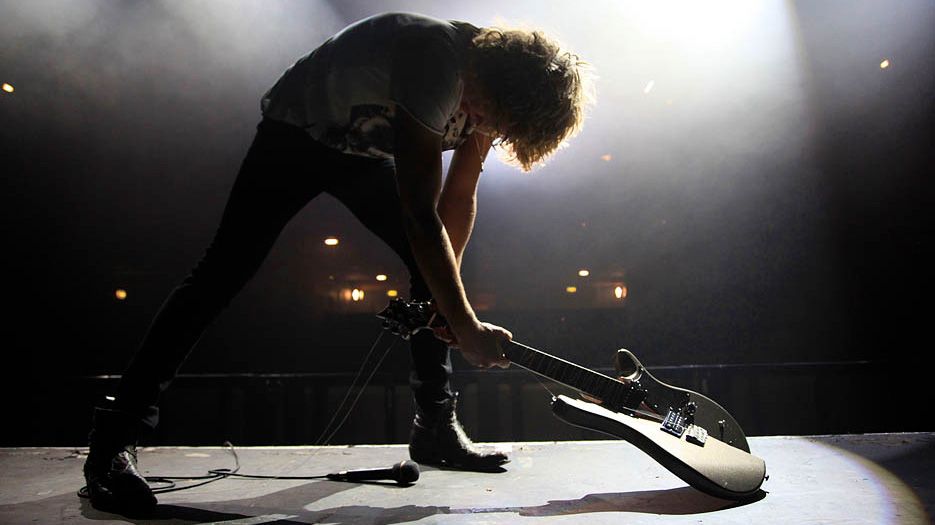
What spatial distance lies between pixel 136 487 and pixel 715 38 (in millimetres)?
3592

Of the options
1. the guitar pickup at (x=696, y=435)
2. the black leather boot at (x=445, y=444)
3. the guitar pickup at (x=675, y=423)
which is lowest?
the black leather boot at (x=445, y=444)

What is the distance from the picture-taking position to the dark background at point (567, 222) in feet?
10.9

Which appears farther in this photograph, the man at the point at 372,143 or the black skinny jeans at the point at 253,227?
the black skinny jeans at the point at 253,227

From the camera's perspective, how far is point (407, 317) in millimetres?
1339

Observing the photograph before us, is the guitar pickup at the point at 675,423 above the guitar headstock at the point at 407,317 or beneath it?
beneath

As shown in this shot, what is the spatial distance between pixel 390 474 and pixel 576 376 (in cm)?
54

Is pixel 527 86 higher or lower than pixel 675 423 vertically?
higher

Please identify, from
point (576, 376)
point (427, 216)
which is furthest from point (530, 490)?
point (427, 216)

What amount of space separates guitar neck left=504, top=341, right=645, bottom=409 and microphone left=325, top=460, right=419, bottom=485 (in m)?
0.41

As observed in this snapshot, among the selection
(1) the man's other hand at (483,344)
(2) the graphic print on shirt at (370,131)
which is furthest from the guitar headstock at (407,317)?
(2) the graphic print on shirt at (370,131)

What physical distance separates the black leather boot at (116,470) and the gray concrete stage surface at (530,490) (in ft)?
0.13

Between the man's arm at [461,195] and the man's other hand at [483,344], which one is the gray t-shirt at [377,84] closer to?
the man's arm at [461,195]

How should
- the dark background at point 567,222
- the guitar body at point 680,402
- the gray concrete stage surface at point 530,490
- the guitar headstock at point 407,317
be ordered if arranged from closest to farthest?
1. the gray concrete stage surface at point 530,490
2. the guitar headstock at point 407,317
3. the guitar body at point 680,402
4. the dark background at point 567,222

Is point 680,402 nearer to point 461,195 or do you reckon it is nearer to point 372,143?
point 461,195
